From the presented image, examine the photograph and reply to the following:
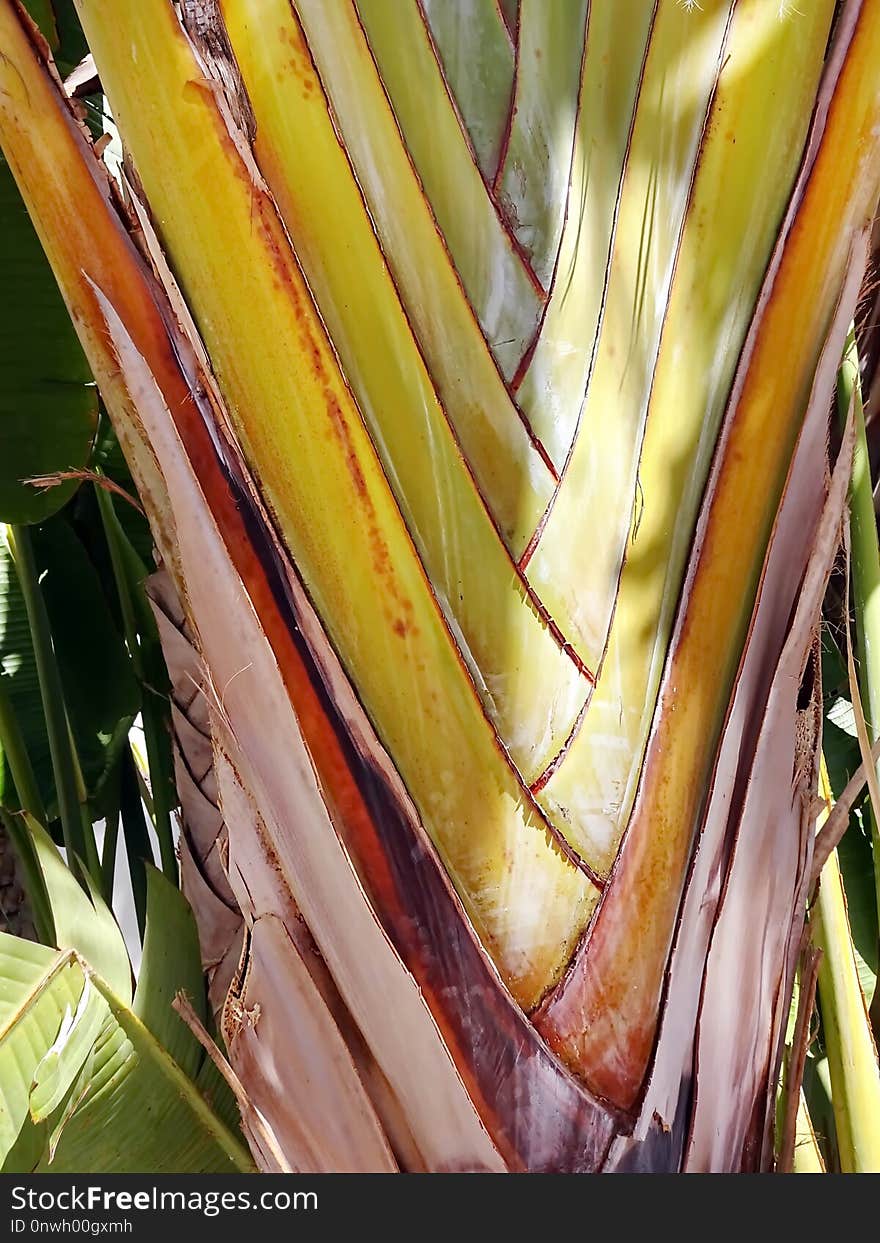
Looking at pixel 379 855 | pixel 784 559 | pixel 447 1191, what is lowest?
pixel 447 1191

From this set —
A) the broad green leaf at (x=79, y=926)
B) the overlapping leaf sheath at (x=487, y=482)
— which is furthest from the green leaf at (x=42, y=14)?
the broad green leaf at (x=79, y=926)

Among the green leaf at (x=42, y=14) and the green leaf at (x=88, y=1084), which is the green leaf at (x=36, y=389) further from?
the green leaf at (x=88, y=1084)

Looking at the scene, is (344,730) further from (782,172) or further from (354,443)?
(782,172)

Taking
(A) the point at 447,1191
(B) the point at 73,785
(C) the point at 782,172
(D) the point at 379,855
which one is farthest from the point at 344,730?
(B) the point at 73,785

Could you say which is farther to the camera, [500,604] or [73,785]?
[73,785]

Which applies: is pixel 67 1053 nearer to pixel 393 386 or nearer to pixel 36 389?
pixel 393 386

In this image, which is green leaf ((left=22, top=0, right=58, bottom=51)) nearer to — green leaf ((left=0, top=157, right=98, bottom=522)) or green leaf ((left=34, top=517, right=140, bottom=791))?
green leaf ((left=0, top=157, right=98, bottom=522))
